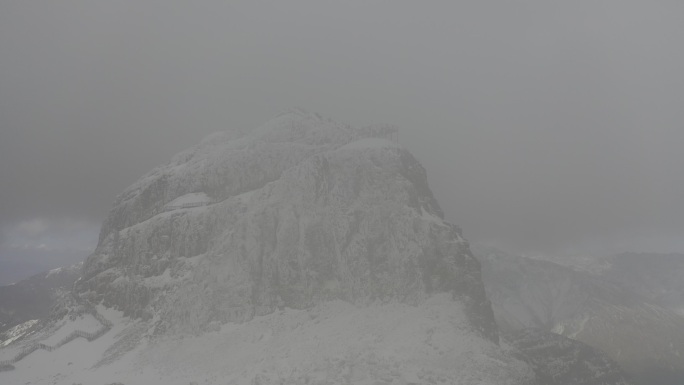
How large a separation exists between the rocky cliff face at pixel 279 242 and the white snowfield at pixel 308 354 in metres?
3.41

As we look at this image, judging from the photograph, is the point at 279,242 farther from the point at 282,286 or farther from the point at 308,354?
the point at 308,354

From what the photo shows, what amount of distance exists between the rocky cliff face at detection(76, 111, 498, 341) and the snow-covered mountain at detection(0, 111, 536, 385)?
0.25 m

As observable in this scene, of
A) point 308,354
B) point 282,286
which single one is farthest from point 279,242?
point 308,354

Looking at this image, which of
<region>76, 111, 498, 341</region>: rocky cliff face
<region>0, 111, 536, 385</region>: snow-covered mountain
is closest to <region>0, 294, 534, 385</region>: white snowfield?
<region>0, 111, 536, 385</region>: snow-covered mountain

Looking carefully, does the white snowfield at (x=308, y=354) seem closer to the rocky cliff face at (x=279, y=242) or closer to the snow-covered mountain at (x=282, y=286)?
the snow-covered mountain at (x=282, y=286)

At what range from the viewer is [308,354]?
63.8 metres

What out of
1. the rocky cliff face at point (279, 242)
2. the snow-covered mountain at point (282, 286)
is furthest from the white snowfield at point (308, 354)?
the rocky cliff face at point (279, 242)

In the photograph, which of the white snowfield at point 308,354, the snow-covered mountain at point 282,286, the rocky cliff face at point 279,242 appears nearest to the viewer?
the white snowfield at point 308,354

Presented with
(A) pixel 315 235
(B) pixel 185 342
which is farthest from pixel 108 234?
(A) pixel 315 235

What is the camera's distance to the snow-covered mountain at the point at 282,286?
209 ft

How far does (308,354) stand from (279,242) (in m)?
23.5

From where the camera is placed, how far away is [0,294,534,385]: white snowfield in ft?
197

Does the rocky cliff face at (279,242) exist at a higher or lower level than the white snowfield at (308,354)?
higher

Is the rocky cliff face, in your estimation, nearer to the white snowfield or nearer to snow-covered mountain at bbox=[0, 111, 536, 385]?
snow-covered mountain at bbox=[0, 111, 536, 385]
